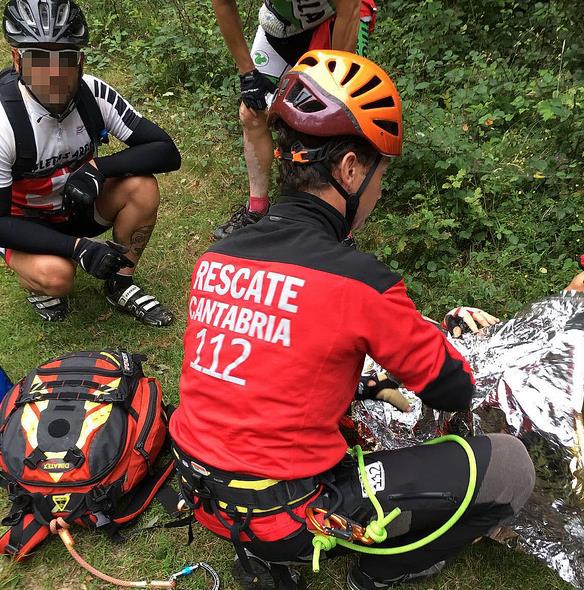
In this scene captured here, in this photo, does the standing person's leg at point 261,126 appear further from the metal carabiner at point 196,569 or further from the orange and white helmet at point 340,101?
the metal carabiner at point 196,569

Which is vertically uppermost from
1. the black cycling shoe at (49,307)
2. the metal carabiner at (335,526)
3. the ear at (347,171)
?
the ear at (347,171)

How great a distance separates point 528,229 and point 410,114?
1.30 m

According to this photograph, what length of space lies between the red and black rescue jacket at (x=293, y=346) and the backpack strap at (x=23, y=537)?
1107mm

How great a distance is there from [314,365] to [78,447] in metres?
1.35

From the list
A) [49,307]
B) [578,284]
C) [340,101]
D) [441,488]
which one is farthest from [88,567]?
[578,284]

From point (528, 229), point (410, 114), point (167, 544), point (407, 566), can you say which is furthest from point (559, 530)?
point (410, 114)

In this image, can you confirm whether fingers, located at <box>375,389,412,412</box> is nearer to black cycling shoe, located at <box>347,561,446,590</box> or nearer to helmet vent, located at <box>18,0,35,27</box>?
black cycling shoe, located at <box>347,561,446,590</box>

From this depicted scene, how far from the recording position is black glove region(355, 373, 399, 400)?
238cm

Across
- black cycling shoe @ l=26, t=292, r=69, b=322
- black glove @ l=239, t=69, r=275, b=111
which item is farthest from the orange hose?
black glove @ l=239, t=69, r=275, b=111

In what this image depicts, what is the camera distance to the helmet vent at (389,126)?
6.87 feet

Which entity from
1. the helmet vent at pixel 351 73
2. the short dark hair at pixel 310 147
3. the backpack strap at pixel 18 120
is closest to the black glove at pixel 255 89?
the backpack strap at pixel 18 120

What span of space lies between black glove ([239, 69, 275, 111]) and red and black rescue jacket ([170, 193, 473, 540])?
74.5 inches

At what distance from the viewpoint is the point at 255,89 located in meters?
3.62

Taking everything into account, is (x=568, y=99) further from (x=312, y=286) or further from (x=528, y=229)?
(x=312, y=286)
